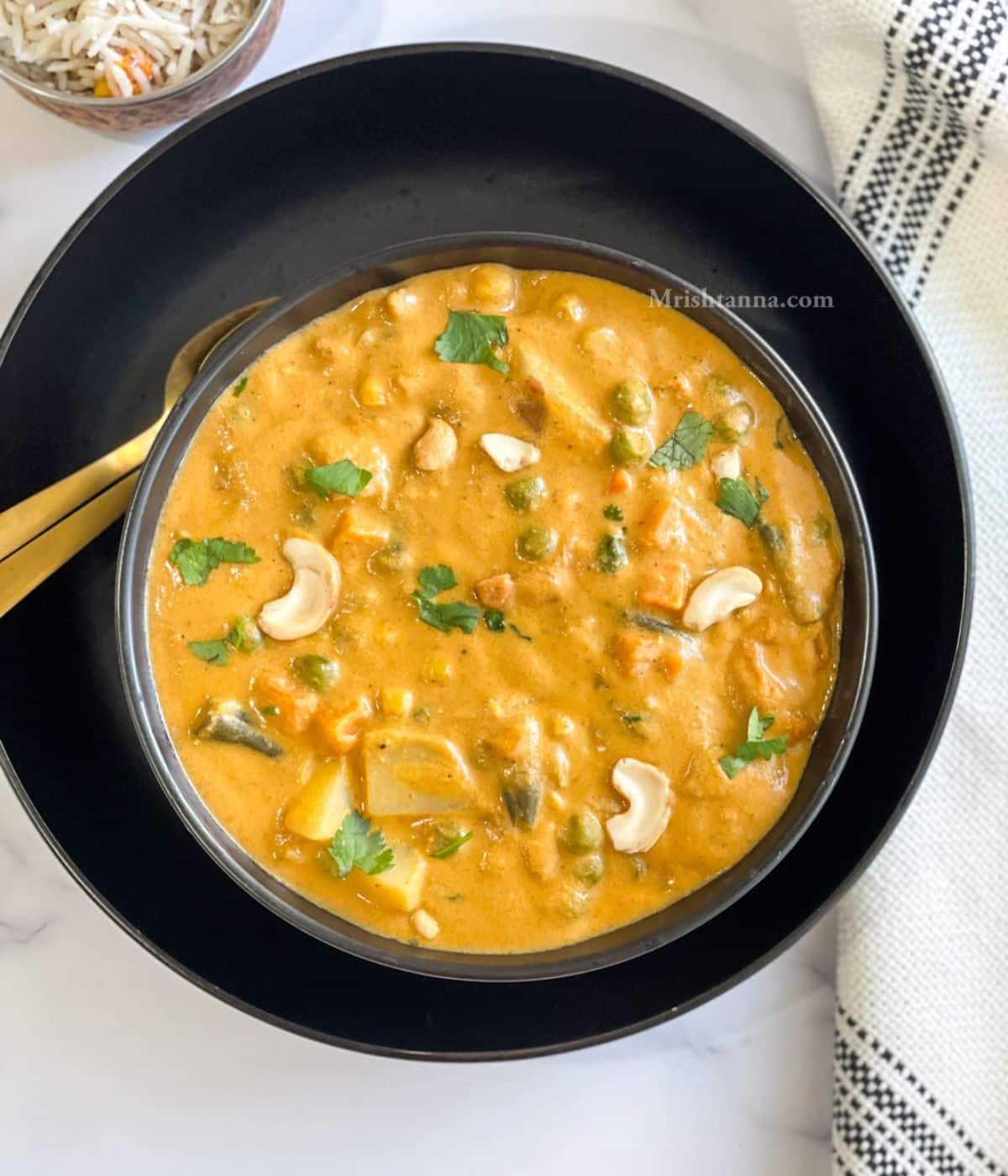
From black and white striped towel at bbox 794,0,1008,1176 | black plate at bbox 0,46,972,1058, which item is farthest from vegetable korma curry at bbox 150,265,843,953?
black and white striped towel at bbox 794,0,1008,1176

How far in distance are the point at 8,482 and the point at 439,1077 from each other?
205 centimetres

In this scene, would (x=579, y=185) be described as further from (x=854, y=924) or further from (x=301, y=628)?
(x=854, y=924)

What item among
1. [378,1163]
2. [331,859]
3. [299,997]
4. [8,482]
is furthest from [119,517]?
[378,1163]

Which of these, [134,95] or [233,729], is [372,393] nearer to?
[233,729]

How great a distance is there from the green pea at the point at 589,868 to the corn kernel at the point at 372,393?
119 cm

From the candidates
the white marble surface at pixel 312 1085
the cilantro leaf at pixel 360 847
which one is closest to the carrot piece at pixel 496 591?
the cilantro leaf at pixel 360 847

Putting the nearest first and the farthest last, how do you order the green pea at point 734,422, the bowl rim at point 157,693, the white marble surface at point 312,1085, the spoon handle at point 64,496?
the bowl rim at point 157,693
the green pea at point 734,422
the spoon handle at point 64,496
the white marble surface at point 312,1085

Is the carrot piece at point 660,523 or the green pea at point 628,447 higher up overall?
the green pea at point 628,447

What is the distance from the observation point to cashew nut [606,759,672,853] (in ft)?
9.63

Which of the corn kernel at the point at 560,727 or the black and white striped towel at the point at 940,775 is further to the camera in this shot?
the black and white striped towel at the point at 940,775

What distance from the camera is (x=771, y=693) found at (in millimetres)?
2992

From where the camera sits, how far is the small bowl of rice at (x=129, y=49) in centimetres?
323

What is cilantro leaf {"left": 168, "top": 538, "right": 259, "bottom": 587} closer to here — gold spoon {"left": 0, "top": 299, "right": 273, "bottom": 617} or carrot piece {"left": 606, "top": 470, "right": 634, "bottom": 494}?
gold spoon {"left": 0, "top": 299, "right": 273, "bottom": 617}

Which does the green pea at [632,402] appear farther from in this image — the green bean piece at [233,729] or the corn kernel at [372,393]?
the green bean piece at [233,729]
